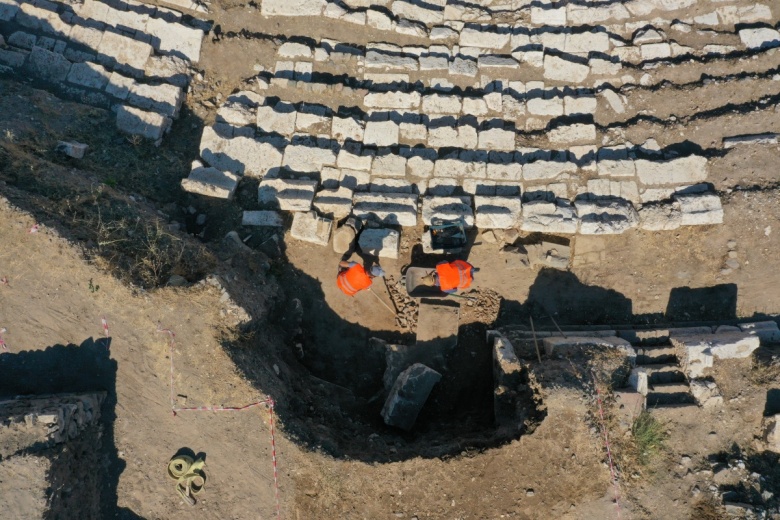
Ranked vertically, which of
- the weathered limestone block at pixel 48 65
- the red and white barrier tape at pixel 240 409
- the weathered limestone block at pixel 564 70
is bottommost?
the red and white barrier tape at pixel 240 409

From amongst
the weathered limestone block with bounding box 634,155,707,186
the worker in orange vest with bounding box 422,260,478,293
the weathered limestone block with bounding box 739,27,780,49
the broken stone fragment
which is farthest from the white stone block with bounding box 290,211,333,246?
the weathered limestone block with bounding box 739,27,780,49

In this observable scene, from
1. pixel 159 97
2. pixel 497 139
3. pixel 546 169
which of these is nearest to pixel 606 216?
pixel 546 169

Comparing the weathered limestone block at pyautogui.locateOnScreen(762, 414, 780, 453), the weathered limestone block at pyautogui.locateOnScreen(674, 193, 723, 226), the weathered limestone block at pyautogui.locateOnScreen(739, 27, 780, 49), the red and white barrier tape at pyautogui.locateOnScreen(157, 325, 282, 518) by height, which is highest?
the weathered limestone block at pyautogui.locateOnScreen(739, 27, 780, 49)

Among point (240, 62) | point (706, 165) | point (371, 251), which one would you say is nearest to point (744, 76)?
point (706, 165)

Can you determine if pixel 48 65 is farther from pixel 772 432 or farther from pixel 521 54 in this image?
pixel 772 432

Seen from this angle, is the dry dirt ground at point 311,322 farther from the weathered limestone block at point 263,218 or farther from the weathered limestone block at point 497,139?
the weathered limestone block at point 497,139

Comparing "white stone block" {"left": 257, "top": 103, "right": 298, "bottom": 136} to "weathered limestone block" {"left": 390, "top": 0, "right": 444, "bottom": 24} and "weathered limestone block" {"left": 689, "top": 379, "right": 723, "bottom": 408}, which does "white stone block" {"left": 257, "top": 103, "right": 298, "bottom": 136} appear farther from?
"weathered limestone block" {"left": 689, "top": 379, "right": 723, "bottom": 408}

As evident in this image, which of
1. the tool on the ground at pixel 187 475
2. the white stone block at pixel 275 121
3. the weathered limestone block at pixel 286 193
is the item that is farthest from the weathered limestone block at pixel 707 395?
the white stone block at pixel 275 121
